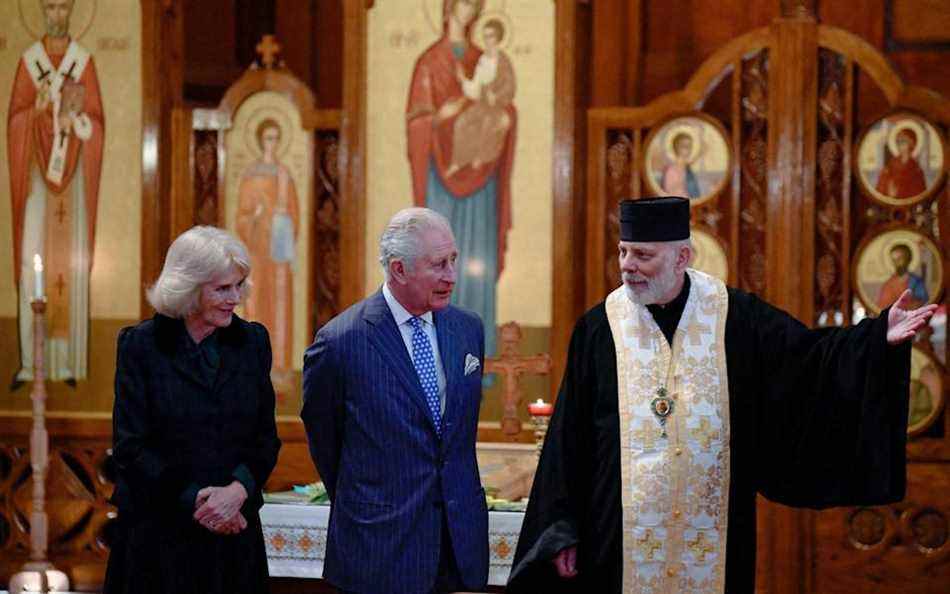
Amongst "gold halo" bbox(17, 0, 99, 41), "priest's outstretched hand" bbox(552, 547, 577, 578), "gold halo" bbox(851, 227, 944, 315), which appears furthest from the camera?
"gold halo" bbox(17, 0, 99, 41)

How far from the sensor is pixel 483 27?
8008 millimetres

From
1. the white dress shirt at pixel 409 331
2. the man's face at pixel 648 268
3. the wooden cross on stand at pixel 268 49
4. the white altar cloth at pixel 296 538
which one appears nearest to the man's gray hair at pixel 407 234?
the white dress shirt at pixel 409 331

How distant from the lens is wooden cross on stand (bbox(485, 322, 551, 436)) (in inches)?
277

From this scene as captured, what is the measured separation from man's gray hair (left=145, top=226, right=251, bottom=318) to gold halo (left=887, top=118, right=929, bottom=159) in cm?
387

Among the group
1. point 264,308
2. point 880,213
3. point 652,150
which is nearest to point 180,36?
point 264,308

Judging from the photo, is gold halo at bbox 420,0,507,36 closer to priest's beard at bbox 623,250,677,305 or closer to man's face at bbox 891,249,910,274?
man's face at bbox 891,249,910,274

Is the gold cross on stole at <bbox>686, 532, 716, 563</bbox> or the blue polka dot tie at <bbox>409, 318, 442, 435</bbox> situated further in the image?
the gold cross on stole at <bbox>686, 532, 716, 563</bbox>

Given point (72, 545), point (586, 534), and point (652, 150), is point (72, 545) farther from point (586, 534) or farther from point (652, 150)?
point (586, 534)

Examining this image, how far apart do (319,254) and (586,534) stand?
3.87 metres

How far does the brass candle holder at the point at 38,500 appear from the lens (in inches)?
313

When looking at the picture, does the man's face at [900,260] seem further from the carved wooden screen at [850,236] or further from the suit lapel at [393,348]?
the suit lapel at [393,348]

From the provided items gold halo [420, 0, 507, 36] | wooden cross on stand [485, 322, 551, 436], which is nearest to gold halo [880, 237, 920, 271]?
wooden cross on stand [485, 322, 551, 436]

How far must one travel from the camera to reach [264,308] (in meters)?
8.38

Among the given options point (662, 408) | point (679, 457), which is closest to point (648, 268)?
point (662, 408)
